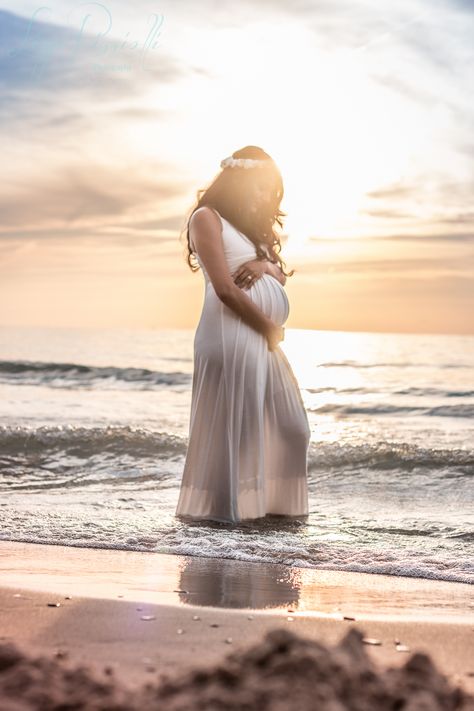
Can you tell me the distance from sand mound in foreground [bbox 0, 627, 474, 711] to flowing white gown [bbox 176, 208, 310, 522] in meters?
3.48

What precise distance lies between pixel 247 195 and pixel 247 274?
1.56ft

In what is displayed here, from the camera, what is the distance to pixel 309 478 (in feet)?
28.3

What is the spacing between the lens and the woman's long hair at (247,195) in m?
5.84

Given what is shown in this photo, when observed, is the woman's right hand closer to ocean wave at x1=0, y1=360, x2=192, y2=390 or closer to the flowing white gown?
the flowing white gown

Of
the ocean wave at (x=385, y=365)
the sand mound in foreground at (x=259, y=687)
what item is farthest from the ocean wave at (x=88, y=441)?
the ocean wave at (x=385, y=365)

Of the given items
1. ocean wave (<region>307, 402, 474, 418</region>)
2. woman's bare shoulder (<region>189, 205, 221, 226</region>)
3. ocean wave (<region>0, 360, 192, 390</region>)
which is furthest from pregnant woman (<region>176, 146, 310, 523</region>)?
ocean wave (<region>0, 360, 192, 390</region>)

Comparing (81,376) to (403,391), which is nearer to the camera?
(403,391)

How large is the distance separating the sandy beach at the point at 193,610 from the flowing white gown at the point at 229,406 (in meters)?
1.06

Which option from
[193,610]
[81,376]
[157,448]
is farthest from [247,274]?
[81,376]

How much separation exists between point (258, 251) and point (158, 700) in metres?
4.08

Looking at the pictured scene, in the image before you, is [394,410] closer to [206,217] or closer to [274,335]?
[274,335]

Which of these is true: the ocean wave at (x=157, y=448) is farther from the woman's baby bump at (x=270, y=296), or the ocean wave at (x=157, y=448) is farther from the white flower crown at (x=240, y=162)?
the white flower crown at (x=240, y=162)

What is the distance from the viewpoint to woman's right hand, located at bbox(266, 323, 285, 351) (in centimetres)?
595

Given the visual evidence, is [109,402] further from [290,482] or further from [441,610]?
[441,610]
